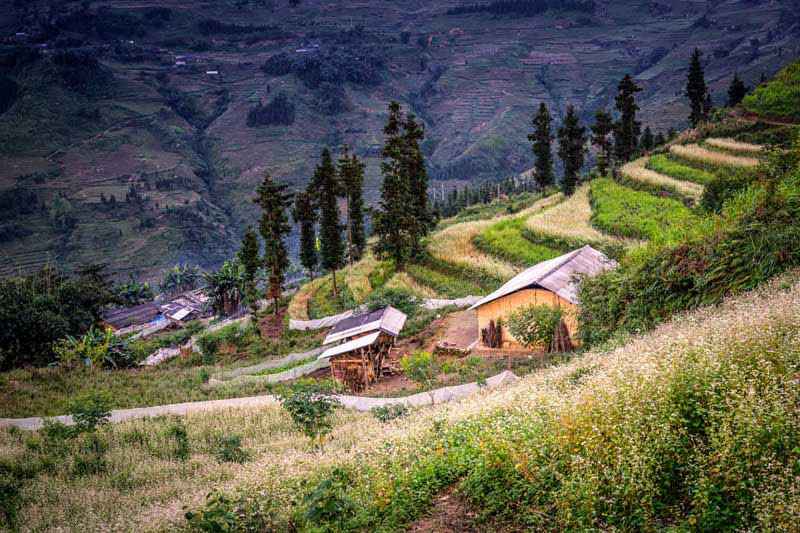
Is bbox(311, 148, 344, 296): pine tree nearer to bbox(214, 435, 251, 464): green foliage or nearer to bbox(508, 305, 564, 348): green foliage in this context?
bbox(508, 305, 564, 348): green foliage

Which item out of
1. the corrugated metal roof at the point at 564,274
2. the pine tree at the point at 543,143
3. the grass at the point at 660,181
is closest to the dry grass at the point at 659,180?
the grass at the point at 660,181

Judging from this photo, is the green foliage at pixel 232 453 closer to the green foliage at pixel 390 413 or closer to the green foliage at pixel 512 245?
the green foliage at pixel 390 413

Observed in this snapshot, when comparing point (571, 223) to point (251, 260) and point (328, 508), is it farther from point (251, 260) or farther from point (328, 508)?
point (328, 508)

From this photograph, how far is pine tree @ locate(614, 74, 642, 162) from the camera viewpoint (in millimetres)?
52938

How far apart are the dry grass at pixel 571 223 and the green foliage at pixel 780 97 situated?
15.4 m

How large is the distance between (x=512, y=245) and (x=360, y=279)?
43.5 ft

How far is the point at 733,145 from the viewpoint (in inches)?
1624

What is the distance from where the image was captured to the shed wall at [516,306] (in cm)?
2194

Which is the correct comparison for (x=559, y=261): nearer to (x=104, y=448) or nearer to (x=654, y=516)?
(x=104, y=448)

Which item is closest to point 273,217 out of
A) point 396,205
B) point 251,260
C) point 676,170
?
point 251,260

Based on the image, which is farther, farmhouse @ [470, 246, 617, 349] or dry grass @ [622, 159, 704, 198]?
dry grass @ [622, 159, 704, 198]

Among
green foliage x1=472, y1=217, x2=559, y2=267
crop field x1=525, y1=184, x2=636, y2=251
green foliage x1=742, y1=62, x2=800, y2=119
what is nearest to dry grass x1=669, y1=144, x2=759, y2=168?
green foliage x1=742, y1=62, x2=800, y2=119

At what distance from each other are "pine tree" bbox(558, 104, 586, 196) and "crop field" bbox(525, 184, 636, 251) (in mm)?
6232

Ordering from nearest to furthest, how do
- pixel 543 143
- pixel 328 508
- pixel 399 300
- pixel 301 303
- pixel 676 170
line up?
pixel 328 508, pixel 399 300, pixel 676 170, pixel 301 303, pixel 543 143
